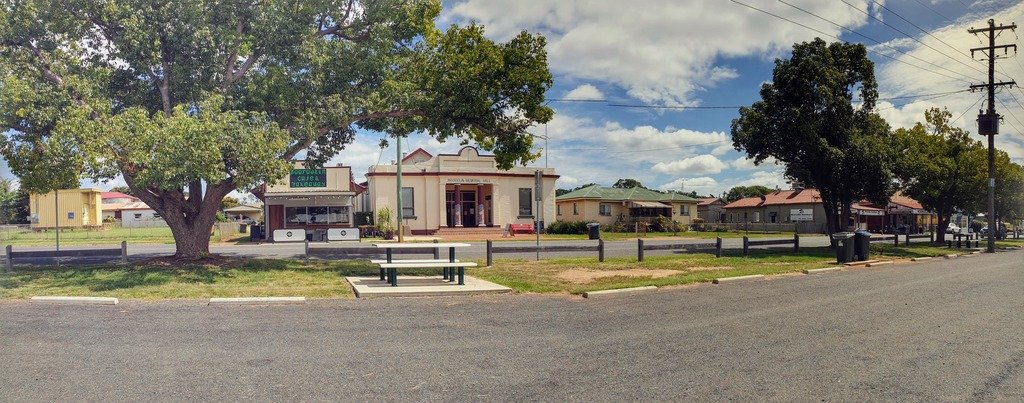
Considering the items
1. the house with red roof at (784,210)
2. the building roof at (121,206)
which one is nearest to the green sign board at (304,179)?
the house with red roof at (784,210)

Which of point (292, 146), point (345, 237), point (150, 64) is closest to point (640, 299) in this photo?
point (292, 146)

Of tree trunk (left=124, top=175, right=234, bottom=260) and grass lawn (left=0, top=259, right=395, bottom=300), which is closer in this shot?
grass lawn (left=0, top=259, right=395, bottom=300)

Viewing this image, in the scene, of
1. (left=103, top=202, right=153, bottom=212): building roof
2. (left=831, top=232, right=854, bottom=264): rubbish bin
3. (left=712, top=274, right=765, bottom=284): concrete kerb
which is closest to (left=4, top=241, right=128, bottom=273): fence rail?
(left=712, top=274, right=765, bottom=284): concrete kerb

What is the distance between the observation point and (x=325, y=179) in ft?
123

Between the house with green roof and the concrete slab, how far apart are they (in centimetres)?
3873

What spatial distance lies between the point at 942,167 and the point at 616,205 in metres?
25.5

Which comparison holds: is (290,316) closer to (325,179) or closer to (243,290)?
(243,290)

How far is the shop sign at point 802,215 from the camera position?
54.7 meters

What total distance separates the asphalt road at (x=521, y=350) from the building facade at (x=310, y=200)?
26679 millimetres

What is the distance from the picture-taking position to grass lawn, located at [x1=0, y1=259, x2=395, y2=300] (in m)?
11.4

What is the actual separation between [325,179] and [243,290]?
26.6m

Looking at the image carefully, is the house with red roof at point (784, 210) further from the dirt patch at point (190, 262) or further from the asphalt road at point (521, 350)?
the asphalt road at point (521, 350)

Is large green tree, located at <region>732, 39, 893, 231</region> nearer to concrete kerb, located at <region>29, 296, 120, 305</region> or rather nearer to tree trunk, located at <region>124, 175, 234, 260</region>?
tree trunk, located at <region>124, 175, 234, 260</region>

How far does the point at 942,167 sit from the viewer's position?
3041cm
